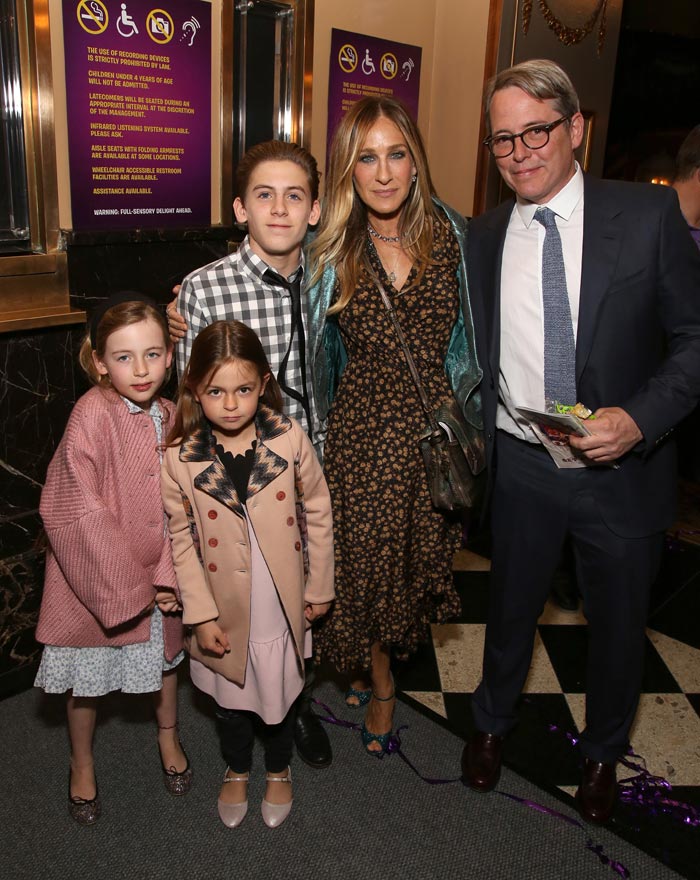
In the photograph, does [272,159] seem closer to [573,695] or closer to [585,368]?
[585,368]

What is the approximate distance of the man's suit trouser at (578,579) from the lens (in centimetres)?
212

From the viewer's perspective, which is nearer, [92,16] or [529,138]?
[529,138]

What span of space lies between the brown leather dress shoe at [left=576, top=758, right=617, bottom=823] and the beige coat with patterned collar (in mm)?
960

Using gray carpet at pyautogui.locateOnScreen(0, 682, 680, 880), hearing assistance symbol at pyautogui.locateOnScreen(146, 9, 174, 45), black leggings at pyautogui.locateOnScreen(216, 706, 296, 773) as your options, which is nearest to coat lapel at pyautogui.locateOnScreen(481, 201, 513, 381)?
black leggings at pyautogui.locateOnScreen(216, 706, 296, 773)

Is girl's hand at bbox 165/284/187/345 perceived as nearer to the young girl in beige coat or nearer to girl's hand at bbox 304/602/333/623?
the young girl in beige coat

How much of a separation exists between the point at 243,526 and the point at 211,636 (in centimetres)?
31

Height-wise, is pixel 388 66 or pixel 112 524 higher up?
pixel 388 66

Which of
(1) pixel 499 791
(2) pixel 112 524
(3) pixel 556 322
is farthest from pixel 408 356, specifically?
(1) pixel 499 791

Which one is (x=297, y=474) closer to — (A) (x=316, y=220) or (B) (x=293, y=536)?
(B) (x=293, y=536)

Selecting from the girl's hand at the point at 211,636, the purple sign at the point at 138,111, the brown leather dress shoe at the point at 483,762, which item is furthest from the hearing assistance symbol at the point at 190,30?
the brown leather dress shoe at the point at 483,762

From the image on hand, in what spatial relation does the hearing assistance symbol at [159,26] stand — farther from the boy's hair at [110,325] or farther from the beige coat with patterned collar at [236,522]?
the beige coat with patterned collar at [236,522]

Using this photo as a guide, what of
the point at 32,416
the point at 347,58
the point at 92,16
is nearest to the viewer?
the point at 92,16

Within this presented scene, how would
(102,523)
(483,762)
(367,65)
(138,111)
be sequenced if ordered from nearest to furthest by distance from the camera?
(102,523) → (483,762) → (138,111) → (367,65)

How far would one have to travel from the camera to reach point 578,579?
7.22 ft
